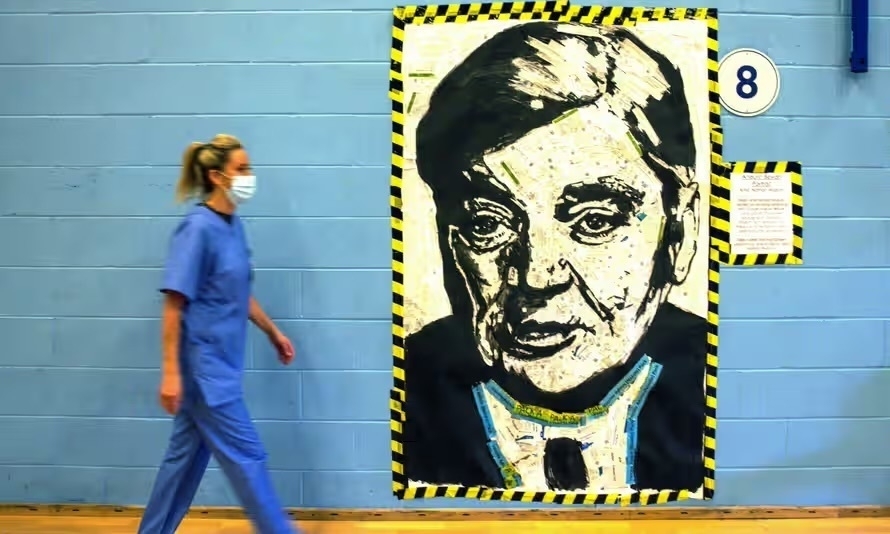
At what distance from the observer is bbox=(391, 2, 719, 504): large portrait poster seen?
2.60 meters

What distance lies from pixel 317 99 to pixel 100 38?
795mm

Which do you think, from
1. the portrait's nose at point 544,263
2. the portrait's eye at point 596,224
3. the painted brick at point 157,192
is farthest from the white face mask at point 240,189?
the portrait's eye at point 596,224

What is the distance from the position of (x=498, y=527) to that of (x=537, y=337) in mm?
684

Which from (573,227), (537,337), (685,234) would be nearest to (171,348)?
(537,337)

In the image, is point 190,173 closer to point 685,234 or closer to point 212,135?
point 212,135

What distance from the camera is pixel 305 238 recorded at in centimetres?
265

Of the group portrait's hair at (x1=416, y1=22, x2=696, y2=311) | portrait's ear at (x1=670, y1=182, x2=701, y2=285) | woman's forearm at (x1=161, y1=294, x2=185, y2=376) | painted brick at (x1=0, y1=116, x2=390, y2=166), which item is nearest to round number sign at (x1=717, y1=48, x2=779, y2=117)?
portrait's hair at (x1=416, y1=22, x2=696, y2=311)

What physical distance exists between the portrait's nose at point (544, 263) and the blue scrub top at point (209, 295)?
99 centimetres

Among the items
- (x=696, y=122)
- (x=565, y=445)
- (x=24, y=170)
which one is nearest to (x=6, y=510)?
(x=24, y=170)

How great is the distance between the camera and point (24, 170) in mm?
2680

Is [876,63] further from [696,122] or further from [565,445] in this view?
[565,445]

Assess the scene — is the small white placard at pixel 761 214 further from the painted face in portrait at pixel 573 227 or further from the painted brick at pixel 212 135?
the painted brick at pixel 212 135

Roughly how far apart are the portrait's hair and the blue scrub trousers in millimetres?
1021

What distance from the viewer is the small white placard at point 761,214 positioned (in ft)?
8.59
